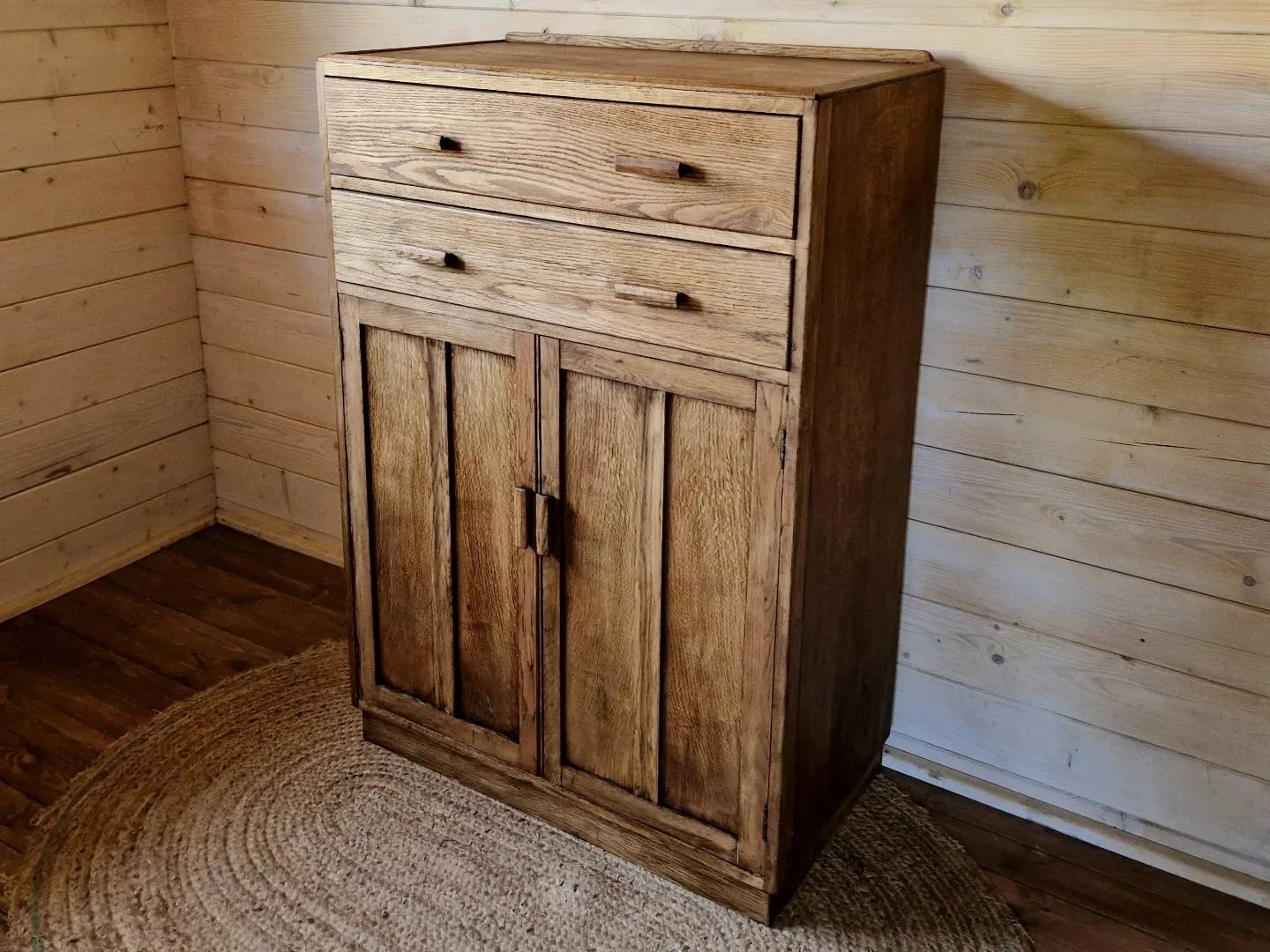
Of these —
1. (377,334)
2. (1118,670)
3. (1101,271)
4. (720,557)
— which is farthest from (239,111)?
(1118,670)

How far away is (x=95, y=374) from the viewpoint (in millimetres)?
2539

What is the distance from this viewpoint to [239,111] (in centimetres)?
243

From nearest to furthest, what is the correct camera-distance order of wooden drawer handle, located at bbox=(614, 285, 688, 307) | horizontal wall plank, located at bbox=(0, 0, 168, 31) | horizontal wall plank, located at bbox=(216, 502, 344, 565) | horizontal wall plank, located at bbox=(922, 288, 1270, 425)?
wooden drawer handle, located at bbox=(614, 285, 688, 307), horizontal wall plank, located at bbox=(922, 288, 1270, 425), horizontal wall plank, located at bbox=(0, 0, 168, 31), horizontal wall plank, located at bbox=(216, 502, 344, 565)

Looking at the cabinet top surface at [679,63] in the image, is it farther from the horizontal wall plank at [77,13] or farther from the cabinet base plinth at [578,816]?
the cabinet base plinth at [578,816]

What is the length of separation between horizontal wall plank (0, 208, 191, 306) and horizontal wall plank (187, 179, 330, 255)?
0.07 metres

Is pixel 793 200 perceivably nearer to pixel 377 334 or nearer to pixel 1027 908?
pixel 377 334

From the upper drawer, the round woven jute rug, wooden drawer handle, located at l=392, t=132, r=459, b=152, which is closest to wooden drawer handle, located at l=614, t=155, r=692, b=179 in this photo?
the upper drawer

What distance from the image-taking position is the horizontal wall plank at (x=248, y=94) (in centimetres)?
232

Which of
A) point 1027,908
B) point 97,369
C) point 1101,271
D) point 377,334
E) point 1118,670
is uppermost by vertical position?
point 1101,271

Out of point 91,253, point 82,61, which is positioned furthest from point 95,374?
point 82,61

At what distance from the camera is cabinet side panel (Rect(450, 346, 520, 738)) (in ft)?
5.63

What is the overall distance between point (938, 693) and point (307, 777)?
1.00 meters

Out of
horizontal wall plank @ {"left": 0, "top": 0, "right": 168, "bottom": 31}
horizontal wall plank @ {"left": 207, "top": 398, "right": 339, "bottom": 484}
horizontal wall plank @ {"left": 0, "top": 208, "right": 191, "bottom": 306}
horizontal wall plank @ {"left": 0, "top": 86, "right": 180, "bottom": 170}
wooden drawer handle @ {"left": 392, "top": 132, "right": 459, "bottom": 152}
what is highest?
horizontal wall plank @ {"left": 0, "top": 0, "right": 168, "bottom": 31}

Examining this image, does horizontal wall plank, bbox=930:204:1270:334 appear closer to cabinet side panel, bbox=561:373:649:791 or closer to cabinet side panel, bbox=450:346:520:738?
cabinet side panel, bbox=561:373:649:791
